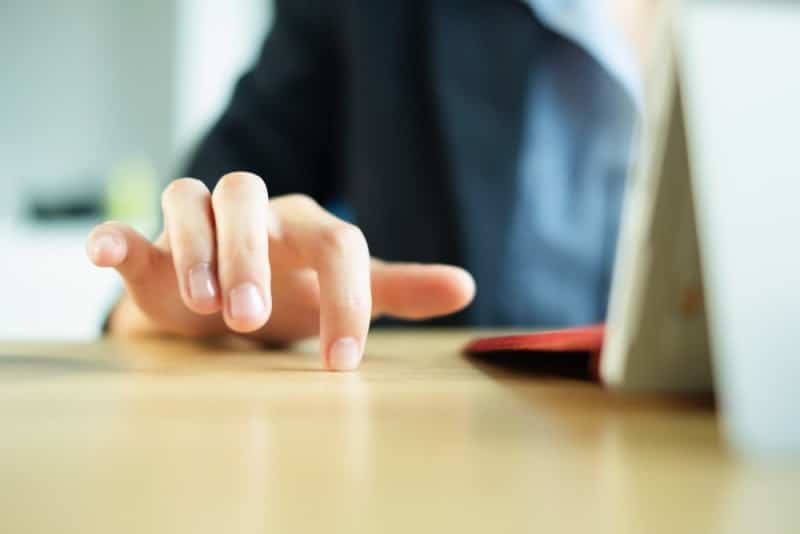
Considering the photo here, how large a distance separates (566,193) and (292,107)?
0.22 metres

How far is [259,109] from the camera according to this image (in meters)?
0.61

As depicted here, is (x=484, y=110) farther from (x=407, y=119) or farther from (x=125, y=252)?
(x=125, y=252)

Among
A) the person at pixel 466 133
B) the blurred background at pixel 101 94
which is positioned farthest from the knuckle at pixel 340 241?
the blurred background at pixel 101 94

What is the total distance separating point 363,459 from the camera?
0.14 m

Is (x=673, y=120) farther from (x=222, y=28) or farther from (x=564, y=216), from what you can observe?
(x=222, y=28)

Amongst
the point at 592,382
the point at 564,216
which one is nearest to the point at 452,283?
the point at 592,382

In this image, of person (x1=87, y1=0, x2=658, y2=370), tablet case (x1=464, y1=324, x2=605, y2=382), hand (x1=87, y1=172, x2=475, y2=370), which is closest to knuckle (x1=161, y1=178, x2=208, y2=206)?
hand (x1=87, y1=172, x2=475, y2=370)

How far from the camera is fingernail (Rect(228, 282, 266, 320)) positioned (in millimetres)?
209

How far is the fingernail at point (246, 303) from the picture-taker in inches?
8.2

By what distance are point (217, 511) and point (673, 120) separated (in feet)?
0.33

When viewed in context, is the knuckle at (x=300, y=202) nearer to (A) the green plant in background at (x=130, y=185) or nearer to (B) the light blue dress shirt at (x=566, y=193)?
(B) the light blue dress shirt at (x=566, y=193)

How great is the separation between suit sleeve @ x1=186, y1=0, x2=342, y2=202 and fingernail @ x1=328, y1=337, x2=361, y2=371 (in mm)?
355

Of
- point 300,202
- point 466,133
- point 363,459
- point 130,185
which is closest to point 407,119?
point 466,133

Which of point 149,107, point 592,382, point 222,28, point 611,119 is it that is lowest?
point 592,382
